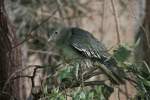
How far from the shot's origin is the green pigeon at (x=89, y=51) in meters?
2.55

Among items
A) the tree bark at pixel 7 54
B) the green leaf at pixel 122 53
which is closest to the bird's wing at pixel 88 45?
the green leaf at pixel 122 53

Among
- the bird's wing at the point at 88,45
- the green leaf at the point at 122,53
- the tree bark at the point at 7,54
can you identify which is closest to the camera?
the green leaf at the point at 122,53

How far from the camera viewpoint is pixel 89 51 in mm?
2801

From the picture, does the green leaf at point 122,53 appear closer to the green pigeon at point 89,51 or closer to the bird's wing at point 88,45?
the green pigeon at point 89,51

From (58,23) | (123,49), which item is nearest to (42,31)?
(58,23)

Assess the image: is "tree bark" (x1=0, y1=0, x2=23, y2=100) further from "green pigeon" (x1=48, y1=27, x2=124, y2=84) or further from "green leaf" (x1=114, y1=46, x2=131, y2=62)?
"green leaf" (x1=114, y1=46, x2=131, y2=62)

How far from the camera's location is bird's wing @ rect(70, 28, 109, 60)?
276cm

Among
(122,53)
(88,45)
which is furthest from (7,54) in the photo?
(122,53)

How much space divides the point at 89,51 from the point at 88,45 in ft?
0.20

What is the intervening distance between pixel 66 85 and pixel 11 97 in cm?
41

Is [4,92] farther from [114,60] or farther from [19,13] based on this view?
[19,13]

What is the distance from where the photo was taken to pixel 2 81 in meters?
3.06

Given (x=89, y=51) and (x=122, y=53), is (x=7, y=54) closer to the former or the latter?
(x=89, y=51)

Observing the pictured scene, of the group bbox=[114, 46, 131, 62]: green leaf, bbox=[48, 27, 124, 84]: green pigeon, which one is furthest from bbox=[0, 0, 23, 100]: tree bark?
bbox=[114, 46, 131, 62]: green leaf
